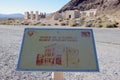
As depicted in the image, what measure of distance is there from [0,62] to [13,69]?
1311mm

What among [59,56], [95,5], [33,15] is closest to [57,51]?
[59,56]

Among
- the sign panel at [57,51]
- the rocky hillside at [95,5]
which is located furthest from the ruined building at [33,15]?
the sign panel at [57,51]

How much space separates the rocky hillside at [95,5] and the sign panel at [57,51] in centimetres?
7263

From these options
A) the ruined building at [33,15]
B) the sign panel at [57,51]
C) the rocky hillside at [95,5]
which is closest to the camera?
the sign panel at [57,51]

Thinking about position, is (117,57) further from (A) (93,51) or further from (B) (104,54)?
(A) (93,51)

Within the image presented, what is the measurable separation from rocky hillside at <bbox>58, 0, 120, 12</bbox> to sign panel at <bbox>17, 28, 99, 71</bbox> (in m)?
72.6

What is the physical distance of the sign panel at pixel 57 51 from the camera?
5.81m

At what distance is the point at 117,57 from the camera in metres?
11.9

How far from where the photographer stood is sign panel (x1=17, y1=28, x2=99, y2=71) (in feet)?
19.1

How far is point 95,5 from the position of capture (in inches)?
3937

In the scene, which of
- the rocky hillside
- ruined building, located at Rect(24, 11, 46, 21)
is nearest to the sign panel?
the rocky hillside

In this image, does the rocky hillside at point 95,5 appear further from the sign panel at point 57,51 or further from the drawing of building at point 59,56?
the drawing of building at point 59,56

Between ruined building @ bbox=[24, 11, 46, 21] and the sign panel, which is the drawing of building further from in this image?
ruined building @ bbox=[24, 11, 46, 21]

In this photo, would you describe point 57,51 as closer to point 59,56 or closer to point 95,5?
point 59,56
